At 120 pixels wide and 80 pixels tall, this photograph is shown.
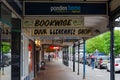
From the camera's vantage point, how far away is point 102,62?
49438 mm

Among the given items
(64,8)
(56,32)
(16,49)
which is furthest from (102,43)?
(16,49)

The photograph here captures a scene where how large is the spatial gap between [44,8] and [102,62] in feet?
119

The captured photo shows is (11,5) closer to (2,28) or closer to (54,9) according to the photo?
(2,28)

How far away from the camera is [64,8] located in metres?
13.6

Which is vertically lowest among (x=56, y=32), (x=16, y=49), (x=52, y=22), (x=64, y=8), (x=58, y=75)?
(x=58, y=75)

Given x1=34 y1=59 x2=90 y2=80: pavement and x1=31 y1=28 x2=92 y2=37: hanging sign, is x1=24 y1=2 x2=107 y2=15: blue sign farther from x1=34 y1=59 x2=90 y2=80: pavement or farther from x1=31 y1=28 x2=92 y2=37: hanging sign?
x1=34 y1=59 x2=90 y2=80: pavement

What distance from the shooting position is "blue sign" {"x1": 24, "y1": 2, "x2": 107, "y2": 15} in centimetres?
1361

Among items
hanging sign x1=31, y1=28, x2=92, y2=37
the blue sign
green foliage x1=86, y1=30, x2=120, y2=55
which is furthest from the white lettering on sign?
green foliage x1=86, y1=30, x2=120, y2=55

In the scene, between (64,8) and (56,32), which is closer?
(64,8)

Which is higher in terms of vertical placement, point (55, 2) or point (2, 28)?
point (55, 2)

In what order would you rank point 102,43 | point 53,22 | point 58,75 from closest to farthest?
point 53,22 → point 58,75 → point 102,43

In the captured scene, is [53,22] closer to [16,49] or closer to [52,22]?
[52,22]

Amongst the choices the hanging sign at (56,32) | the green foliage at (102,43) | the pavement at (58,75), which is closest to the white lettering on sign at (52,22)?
the hanging sign at (56,32)

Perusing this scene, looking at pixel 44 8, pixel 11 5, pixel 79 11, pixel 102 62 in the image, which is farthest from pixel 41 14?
pixel 102 62
